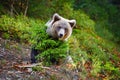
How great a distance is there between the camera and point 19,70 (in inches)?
261

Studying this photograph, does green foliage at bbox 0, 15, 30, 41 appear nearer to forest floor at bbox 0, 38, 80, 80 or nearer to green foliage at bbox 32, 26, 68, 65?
forest floor at bbox 0, 38, 80, 80

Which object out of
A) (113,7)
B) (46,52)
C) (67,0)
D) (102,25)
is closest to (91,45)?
(67,0)

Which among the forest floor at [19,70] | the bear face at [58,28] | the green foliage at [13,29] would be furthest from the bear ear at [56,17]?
the green foliage at [13,29]

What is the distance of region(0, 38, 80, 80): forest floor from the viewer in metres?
6.37

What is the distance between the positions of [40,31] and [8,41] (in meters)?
2.33

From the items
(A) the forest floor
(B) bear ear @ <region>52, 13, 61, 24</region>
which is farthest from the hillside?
(B) bear ear @ <region>52, 13, 61, 24</region>

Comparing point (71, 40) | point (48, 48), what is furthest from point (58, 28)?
point (71, 40)

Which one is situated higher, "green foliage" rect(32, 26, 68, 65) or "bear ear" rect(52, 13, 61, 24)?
"bear ear" rect(52, 13, 61, 24)

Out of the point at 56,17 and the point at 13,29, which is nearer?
the point at 56,17

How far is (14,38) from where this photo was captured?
964 centimetres

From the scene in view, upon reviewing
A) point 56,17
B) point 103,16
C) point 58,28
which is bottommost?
point 103,16

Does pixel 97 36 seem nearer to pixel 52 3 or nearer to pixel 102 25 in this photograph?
pixel 102 25

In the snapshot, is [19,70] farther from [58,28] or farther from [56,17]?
[56,17]

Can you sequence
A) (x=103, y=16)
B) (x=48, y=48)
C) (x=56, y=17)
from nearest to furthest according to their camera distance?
(x=48, y=48) → (x=56, y=17) → (x=103, y=16)
